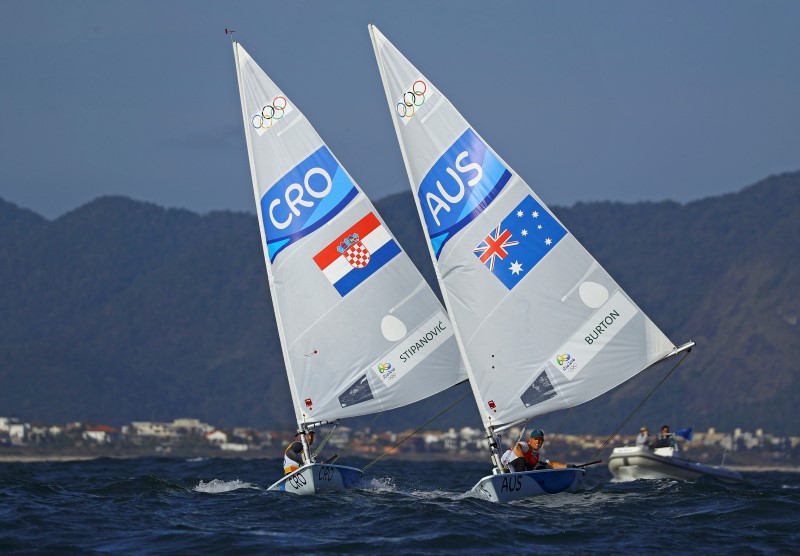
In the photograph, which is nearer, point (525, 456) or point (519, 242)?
point (525, 456)

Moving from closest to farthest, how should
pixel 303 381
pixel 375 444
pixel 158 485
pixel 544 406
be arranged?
pixel 544 406
pixel 303 381
pixel 158 485
pixel 375 444

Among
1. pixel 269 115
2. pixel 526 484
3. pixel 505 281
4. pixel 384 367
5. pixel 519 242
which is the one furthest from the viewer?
pixel 269 115

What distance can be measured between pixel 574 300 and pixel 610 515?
4.52 metres

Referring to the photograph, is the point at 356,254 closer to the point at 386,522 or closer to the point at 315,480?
the point at 315,480

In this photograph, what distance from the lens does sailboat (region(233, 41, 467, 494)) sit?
1195 inches

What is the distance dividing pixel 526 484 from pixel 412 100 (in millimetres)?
7865

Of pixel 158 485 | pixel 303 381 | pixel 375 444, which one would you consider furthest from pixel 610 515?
pixel 375 444

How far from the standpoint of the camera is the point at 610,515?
26.3m

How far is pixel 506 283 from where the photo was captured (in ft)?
93.6

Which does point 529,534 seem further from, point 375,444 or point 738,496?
point 375,444

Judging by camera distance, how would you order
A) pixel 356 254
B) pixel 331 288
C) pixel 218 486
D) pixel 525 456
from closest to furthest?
pixel 525 456 < pixel 331 288 < pixel 356 254 < pixel 218 486

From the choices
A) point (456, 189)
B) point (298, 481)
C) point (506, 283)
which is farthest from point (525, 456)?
point (456, 189)

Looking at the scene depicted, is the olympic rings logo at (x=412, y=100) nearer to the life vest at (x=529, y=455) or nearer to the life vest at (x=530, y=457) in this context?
the life vest at (x=529, y=455)

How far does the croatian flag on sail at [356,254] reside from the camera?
30.5m
